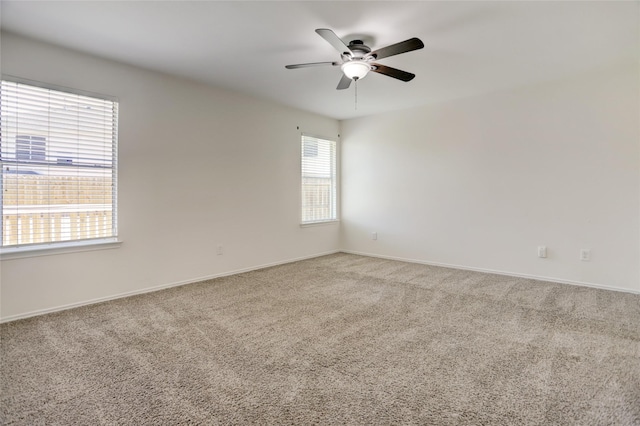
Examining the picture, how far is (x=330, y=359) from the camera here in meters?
2.21

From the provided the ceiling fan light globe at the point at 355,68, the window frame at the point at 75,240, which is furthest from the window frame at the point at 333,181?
the window frame at the point at 75,240

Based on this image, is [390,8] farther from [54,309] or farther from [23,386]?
[54,309]

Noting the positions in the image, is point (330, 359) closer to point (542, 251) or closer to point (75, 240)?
point (75, 240)

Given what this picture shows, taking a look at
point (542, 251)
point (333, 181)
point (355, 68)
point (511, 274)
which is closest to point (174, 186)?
point (355, 68)

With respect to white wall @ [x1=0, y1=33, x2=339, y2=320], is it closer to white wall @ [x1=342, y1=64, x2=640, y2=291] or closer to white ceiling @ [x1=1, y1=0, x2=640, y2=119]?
white ceiling @ [x1=1, y1=0, x2=640, y2=119]

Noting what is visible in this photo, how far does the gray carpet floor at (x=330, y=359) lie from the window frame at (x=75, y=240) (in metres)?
0.59

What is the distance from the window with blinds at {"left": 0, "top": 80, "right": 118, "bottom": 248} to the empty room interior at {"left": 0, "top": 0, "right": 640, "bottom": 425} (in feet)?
0.06

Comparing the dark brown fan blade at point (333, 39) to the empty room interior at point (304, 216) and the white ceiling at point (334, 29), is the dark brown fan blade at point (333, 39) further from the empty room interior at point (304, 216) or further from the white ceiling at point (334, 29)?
the white ceiling at point (334, 29)

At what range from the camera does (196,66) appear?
3537 mm

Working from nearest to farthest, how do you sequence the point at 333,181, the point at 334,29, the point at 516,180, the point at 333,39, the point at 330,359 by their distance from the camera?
the point at 330,359 → the point at 333,39 → the point at 334,29 → the point at 516,180 → the point at 333,181

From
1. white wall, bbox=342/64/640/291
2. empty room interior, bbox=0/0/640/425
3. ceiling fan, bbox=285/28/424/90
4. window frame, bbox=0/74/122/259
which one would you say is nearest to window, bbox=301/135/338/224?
empty room interior, bbox=0/0/640/425

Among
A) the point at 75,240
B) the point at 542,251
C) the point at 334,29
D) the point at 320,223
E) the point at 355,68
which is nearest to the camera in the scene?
the point at 334,29

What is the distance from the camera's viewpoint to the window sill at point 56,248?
285 cm

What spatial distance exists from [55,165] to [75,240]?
74cm
